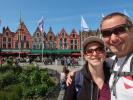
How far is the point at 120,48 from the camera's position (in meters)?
2.61

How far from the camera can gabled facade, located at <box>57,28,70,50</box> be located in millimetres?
93938

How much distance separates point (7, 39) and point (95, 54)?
91449 mm

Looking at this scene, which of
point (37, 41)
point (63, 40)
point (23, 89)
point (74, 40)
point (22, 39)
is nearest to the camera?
point (23, 89)

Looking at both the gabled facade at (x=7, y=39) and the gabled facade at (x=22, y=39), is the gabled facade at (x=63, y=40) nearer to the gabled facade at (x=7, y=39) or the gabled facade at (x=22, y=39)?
the gabled facade at (x=22, y=39)

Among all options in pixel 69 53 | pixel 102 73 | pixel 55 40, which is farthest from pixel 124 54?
pixel 55 40

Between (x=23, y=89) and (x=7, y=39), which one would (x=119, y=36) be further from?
(x=7, y=39)

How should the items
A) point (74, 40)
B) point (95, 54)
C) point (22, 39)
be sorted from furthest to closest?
point (74, 40), point (22, 39), point (95, 54)

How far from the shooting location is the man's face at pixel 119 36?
2.60 metres

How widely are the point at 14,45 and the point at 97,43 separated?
89987 millimetres

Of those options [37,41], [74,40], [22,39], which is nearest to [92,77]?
[22,39]

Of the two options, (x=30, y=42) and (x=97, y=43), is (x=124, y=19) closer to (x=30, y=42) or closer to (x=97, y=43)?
(x=97, y=43)

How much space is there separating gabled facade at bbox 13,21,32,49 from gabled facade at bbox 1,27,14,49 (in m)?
1.01

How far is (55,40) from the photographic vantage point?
96125mm

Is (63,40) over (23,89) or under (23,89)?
over
